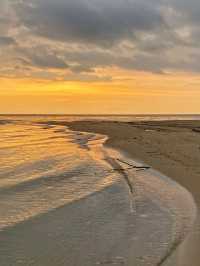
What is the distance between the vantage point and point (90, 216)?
832 centimetres

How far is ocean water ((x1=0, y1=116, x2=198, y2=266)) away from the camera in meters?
6.10

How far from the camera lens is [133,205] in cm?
934

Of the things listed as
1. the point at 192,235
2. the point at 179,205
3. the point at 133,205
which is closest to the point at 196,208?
the point at 179,205

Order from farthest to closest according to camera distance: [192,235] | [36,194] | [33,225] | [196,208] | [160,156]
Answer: [160,156], [36,194], [196,208], [33,225], [192,235]

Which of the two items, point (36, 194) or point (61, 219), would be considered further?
point (36, 194)

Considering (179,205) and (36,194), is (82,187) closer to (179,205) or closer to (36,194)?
(36,194)

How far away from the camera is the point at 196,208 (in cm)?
891

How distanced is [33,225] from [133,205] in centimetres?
260

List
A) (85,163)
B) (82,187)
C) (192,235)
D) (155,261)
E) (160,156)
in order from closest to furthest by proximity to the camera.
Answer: (155,261) < (192,235) < (82,187) < (85,163) < (160,156)

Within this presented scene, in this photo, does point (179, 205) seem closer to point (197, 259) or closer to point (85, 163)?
point (197, 259)

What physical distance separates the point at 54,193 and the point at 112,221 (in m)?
3.07

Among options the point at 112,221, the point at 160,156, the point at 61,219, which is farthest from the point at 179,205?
the point at 160,156

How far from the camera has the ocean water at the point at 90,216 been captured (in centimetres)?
610

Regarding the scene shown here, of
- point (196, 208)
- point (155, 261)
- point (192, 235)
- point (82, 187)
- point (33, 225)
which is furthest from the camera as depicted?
point (82, 187)
